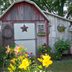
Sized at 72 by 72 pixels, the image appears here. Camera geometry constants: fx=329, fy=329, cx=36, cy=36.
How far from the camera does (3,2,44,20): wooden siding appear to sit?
1714 cm

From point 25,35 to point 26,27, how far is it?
0.43m

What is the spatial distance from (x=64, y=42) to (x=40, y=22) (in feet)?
5.41

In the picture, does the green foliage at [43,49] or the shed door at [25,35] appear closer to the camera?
the green foliage at [43,49]

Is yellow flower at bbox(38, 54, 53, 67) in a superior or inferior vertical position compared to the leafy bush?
superior

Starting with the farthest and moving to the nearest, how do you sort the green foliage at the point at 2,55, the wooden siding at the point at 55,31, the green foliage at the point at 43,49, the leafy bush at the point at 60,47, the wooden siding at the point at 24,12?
the wooden siding at the point at 55,31
the wooden siding at the point at 24,12
the leafy bush at the point at 60,47
the green foliage at the point at 43,49
the green foliage at the point at 2,55

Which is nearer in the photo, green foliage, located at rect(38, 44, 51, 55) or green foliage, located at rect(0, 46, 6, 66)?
green foliage, located at rect(0, 46, 6, 66)

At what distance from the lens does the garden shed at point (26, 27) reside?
55.7 feet

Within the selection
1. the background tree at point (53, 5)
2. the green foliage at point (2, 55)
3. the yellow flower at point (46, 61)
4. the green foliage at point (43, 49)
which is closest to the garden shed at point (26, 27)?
the green foliage at point (43, 49)

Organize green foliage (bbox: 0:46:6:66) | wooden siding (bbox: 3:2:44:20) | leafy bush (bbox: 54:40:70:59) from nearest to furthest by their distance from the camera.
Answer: green foliage (bbox: 0:46:6:66) → leafy bush (bbox: 54:40:70:59) → wooden siding (bbox: 3:2:44:20)

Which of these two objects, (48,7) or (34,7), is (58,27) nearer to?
(34,7)

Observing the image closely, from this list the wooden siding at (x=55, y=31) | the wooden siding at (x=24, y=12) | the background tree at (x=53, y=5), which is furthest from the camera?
the background tree at (x=53, y=5)

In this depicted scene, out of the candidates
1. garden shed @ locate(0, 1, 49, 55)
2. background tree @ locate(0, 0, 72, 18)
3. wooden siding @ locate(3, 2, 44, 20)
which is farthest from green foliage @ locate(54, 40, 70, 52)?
background tree @ locate(0, 0, 72, 18)

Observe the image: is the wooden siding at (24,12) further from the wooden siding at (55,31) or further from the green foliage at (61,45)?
the green foliage at (61,45)

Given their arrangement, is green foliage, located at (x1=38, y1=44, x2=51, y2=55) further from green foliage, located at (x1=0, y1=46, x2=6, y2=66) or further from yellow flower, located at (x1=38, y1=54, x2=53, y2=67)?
yellow flower, located at (x1=38, y1=54, x2=53, y2=67)
